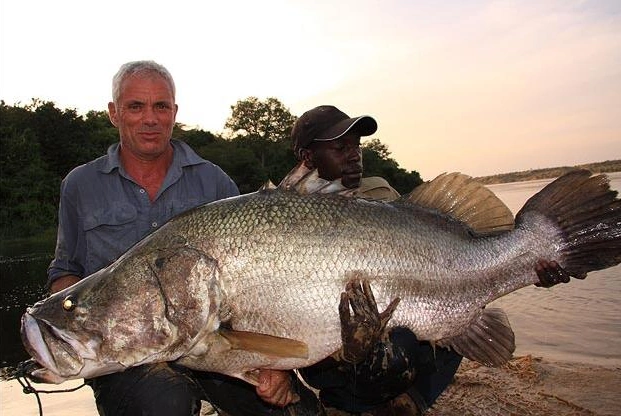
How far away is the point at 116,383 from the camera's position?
317 cm

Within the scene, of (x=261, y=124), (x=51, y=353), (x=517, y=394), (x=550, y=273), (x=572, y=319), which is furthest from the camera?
(x=261, y=124)

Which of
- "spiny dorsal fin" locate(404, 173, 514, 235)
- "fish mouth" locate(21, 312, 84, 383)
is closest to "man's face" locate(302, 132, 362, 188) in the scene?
"spiny dorsal fin" locate(404, 173, 514, 235)

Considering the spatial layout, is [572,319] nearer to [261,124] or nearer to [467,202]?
[467,202]

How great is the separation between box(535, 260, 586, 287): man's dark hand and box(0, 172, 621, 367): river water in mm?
2860

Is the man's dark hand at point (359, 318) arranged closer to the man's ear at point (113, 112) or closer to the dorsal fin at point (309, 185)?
the dorsal fin at point (309, 185)

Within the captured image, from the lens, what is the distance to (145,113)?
3.77 metres

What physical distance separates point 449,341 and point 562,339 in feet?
12.8

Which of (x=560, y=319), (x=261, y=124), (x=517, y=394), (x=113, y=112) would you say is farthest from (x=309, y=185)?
(x=261, y=124)

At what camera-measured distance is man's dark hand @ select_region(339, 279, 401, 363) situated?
112 inches

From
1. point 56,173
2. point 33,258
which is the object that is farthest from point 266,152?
point 33,258

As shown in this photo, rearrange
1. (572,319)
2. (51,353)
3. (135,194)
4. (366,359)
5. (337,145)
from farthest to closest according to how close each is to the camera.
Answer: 1. (572,319)
2. (337,145)
3. (135,194)
4. (366,359)
5. (51,353)

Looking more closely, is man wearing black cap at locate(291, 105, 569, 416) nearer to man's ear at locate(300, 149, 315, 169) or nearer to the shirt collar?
man's ear at locate(300, 149, 315, 169)

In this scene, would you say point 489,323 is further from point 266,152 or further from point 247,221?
point 266,152

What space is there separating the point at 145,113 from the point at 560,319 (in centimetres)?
622
